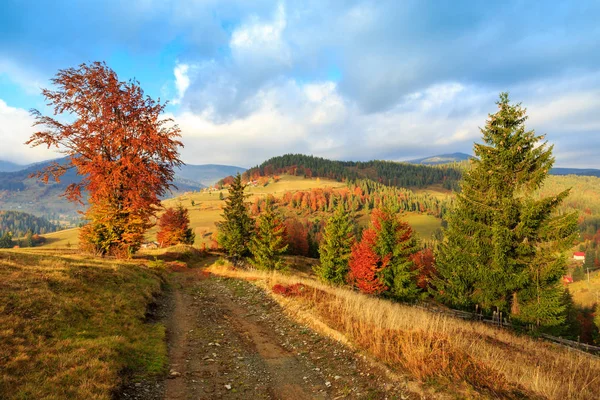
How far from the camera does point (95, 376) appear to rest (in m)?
6.13

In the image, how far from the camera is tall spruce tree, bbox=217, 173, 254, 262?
51.8 meters

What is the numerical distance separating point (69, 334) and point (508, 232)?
73.6 ft

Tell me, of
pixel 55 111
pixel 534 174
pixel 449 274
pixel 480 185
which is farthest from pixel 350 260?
pixel 55 111

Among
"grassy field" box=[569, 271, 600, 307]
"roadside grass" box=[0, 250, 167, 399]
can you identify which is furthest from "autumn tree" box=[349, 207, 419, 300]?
"grassy field" box=[569, 271, 600, 307]

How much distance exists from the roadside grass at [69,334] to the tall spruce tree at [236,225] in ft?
126

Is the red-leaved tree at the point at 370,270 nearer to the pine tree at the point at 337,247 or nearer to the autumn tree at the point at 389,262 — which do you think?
the autumn tree at the point at 389,262

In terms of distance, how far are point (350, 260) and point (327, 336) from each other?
30.8 m

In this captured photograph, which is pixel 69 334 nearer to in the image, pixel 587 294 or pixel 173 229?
pixel 173 229

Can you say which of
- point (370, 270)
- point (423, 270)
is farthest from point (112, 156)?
point (423, 270)

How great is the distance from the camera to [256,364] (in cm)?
823

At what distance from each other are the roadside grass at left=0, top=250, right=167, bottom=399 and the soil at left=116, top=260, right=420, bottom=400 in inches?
26.4

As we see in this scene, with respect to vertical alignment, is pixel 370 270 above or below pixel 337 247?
below

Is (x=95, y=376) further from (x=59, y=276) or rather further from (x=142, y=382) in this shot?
(x=59, y=276)

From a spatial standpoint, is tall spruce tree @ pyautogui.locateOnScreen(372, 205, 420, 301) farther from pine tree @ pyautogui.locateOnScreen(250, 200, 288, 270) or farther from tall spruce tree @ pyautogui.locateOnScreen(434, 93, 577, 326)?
pine tree @ pyautogui.locateOnScreen(250, 200, 288, 270)
